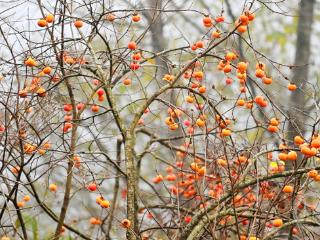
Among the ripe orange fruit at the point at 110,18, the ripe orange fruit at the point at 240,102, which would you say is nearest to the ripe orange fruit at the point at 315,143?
the ripe orange fruit at the point at 240,102

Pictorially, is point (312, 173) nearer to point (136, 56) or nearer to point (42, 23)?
point (136, 56)

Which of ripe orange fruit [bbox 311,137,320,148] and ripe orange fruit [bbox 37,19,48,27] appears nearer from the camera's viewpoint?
ripe orange fruit [bbox 311,137,320,148]

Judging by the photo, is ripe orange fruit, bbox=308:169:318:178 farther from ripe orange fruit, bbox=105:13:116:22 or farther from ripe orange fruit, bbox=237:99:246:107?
ripe orange fruit, bbox=105:13:116:22

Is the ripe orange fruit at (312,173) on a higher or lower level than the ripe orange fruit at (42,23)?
lower

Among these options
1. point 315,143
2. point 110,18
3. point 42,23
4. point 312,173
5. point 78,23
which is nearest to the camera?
point 315,143

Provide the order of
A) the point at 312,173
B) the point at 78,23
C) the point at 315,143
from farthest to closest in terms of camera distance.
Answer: the point at 78,23 → the point at 312,173 → the point at 315,143

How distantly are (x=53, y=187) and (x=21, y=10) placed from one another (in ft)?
4.58

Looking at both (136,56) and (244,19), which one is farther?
(136,56)

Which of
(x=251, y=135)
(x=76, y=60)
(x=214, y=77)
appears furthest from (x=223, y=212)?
(x=251, y=135)

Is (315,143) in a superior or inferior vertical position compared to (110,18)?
inferior

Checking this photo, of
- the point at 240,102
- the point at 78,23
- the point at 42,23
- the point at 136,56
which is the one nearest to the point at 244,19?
the point at 240,102

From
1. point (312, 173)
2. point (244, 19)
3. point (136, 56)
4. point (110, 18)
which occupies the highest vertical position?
point (110, 18)

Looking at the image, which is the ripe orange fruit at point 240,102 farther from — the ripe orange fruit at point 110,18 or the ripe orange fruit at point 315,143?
the ripe orange fruit at point 110,18

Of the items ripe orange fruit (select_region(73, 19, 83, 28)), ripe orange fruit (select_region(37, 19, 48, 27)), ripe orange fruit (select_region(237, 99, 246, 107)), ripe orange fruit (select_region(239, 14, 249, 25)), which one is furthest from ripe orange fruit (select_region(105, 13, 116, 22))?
ripe orange fruit (select_region(237, 99, 246, 107))
